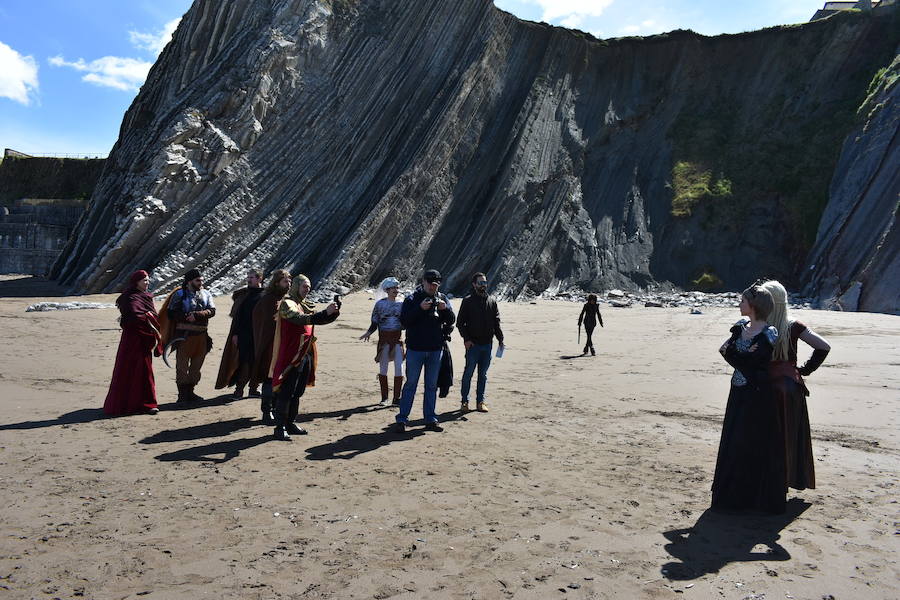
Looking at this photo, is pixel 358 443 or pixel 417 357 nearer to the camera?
pixel 358 443

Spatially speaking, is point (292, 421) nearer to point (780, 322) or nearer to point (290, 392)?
point (290, 392)

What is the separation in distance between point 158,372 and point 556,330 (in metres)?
10.9

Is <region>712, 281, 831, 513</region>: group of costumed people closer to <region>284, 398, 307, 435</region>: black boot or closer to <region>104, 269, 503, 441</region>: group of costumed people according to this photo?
<region>104, 269, 503, 441</region>: group of costumed people

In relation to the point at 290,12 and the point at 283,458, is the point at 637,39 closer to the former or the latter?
the point at 290,12

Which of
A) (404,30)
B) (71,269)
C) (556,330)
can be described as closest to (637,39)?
(404,30)

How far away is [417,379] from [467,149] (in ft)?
82.0

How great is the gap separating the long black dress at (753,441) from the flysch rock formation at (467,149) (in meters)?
21.0

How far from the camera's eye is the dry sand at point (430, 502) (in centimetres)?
388

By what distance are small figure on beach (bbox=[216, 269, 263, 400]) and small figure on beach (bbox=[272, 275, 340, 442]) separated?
1.90m

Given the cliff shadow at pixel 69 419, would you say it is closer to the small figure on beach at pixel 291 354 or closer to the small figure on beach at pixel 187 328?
the small figure on beach at pixel 187 328

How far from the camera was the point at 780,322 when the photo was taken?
5.05 m

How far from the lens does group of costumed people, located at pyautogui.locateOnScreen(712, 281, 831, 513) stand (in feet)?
16.1

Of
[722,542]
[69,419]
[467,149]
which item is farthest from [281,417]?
[467,149]

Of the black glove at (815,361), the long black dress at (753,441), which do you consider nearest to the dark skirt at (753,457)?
the long black dress at (753,441)
